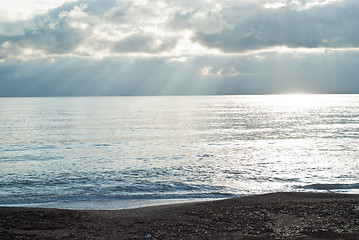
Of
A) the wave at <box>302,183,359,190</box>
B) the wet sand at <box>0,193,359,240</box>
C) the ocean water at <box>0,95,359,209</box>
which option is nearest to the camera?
the wet sand at <box>0,193,359,240</box>

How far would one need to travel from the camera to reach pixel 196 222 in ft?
43.1

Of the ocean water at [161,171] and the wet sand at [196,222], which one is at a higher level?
the wet sand at [196,222]

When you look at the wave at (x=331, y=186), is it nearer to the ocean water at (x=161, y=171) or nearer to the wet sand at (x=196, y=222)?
the ocean water at (x=161, y=171)

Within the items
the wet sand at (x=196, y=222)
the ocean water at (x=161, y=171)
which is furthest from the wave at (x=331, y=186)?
the wet sand at (x=196, y=222)

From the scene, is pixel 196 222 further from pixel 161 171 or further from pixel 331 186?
pixel 161 171

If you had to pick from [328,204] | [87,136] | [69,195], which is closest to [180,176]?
[69,195]

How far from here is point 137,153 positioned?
3556 cm

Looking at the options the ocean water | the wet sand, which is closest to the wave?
the ocean water

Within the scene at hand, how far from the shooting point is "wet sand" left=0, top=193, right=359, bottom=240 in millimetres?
11672

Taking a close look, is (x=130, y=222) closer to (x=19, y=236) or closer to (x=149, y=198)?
(x=19, y=236)

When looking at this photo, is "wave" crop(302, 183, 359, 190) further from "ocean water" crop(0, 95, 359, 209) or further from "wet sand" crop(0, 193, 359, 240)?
"wet sand" crop(0, 193, 359, 240)

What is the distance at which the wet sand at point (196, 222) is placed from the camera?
11672 mm

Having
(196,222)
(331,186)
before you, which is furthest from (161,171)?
(196,222)

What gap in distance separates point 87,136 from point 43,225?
39.5 metres
